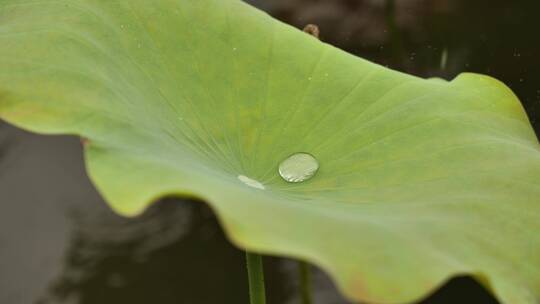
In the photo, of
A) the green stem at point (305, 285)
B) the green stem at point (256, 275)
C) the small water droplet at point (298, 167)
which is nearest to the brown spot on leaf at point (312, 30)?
the small water droplet at point (298, 167)

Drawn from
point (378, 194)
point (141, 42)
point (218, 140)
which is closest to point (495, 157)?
point (378, 194)

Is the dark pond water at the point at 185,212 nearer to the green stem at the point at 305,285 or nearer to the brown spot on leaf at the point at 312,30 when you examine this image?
the green stem at the point at 305,285

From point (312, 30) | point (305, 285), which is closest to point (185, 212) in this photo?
point (305, 285)

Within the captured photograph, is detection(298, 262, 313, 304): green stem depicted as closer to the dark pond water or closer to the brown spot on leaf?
the dark pond water

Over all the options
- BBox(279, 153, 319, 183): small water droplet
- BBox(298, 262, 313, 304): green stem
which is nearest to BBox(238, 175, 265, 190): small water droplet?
BBox(279, 153, 319, 183): small water droplet

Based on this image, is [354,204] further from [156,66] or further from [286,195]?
[156,66]

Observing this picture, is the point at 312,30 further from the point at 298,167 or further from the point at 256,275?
the point at 256,275
